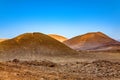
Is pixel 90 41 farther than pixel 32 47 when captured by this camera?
Yes

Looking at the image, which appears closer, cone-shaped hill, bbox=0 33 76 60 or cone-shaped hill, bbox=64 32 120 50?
cone-shaped hill, bbox=0 33 76 60

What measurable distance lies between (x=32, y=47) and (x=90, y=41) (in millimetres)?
49224

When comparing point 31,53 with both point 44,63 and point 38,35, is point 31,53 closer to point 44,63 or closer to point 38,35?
point 38,35

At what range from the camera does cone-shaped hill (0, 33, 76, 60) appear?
34.0 metres

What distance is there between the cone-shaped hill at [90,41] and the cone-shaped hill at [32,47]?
40.9 metres

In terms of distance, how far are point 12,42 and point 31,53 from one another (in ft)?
17.2

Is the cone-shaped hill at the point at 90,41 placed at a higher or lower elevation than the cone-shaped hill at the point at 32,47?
higher

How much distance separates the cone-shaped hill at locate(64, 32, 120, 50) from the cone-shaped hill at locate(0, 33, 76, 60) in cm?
4087

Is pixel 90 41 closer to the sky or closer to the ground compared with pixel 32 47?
closer to the sky

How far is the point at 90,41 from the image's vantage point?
83688 mm

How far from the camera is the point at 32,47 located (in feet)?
119

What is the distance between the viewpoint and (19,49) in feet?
116

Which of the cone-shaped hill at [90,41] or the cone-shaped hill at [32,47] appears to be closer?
the cone-shaped hill at [32,47]

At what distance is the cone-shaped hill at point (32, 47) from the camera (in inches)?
1337
